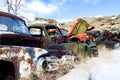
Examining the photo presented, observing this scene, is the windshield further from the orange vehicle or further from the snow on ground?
the orange vehicle

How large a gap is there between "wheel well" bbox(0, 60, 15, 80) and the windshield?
4.65 feet

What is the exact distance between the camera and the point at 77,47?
1073cm

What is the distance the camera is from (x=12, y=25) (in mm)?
8430

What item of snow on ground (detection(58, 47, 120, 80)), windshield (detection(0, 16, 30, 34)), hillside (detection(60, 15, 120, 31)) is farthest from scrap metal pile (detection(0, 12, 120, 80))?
hillside (detection(60, 15, 120, 31))

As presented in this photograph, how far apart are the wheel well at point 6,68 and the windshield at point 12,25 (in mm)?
1418

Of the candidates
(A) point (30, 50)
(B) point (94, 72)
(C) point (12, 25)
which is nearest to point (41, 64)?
(A) point (30, 50)

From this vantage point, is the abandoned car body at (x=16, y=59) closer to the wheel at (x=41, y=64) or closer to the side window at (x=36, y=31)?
the wheel at (x=41, y=64)

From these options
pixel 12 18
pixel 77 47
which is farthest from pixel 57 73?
pixel 77 47

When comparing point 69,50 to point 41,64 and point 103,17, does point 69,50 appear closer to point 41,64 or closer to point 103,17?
point 41,64

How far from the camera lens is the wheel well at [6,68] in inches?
251

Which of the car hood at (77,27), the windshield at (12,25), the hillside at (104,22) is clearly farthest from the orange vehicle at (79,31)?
the hillside at (104,22)

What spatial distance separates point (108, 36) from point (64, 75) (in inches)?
478

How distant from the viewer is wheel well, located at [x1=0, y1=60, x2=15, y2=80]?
6.37 m

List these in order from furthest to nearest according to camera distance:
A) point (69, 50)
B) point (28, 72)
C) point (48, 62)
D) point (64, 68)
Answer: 1. point (69, 50)
2. point (64, 68)
3. point (48, 62)
4. point (28, 72)
